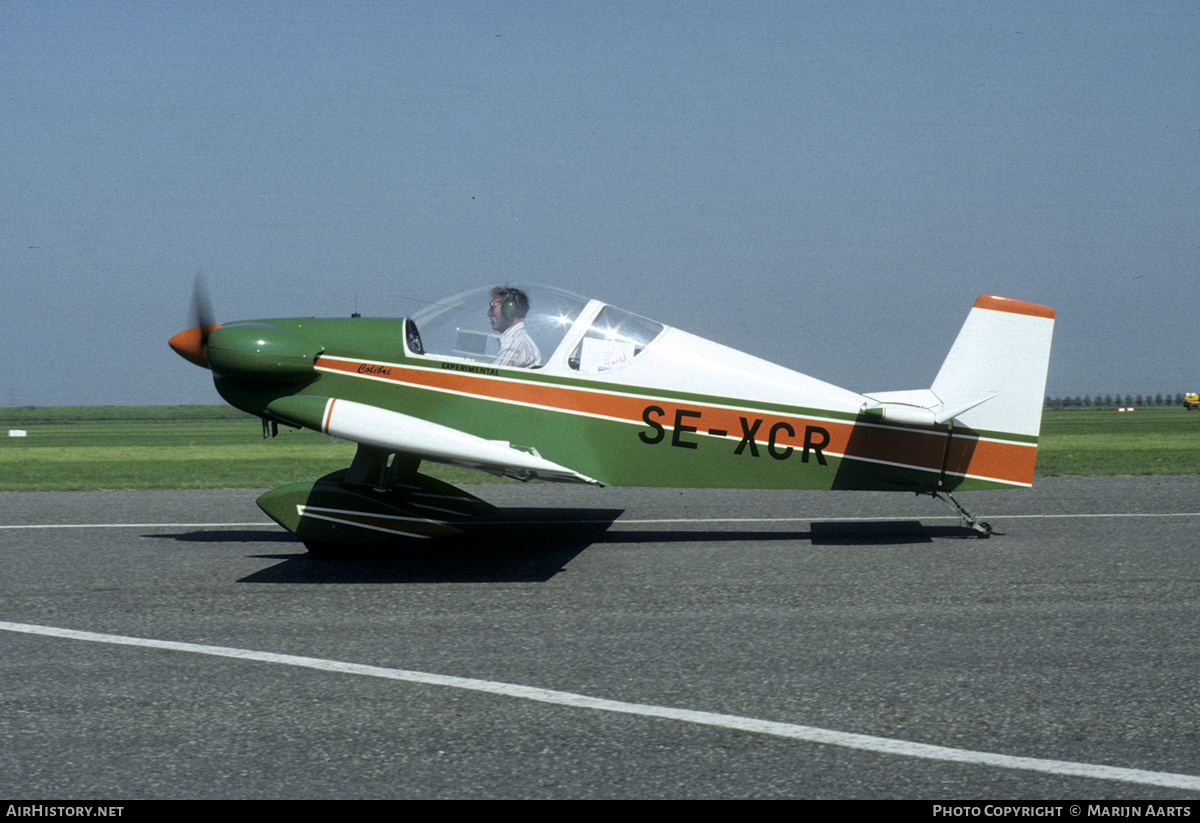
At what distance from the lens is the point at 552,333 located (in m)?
8.33

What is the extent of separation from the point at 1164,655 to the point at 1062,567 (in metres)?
2.52

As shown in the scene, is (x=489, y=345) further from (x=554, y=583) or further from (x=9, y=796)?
(x=9, y=796)

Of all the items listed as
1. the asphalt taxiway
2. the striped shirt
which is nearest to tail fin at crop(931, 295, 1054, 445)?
the asphalt taxiway

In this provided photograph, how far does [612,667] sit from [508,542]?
14.3ft

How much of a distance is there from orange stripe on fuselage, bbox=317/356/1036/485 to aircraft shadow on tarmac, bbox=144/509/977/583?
860 mm

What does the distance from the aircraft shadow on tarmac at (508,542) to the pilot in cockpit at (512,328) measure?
1695mm

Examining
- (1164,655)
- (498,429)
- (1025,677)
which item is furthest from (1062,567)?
(498,429)

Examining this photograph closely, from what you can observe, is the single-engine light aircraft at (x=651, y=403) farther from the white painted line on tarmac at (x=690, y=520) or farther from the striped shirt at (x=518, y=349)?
the white painted line on tarmac at (x=690, y=520)

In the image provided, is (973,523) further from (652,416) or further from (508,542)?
(508,542)

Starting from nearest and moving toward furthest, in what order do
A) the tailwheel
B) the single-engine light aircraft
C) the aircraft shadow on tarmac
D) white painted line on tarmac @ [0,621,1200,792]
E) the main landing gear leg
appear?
white painted line on tarmac @ [0,621,1200,792], the aircraft shadow on tarmac, the tailwheel, the single-engine light aircraft, the main landing gear leg

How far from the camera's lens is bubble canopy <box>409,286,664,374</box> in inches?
328

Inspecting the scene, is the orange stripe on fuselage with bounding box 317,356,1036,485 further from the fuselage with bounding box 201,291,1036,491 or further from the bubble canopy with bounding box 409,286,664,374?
the bubble canopy with bounding box 409,286,664,374

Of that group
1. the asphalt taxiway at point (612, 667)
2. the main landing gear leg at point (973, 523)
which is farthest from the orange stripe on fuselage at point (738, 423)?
the asphalt taxiway at point (612, 667)

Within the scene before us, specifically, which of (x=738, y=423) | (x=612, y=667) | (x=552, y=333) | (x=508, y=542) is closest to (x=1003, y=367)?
(x=738, y=423)
